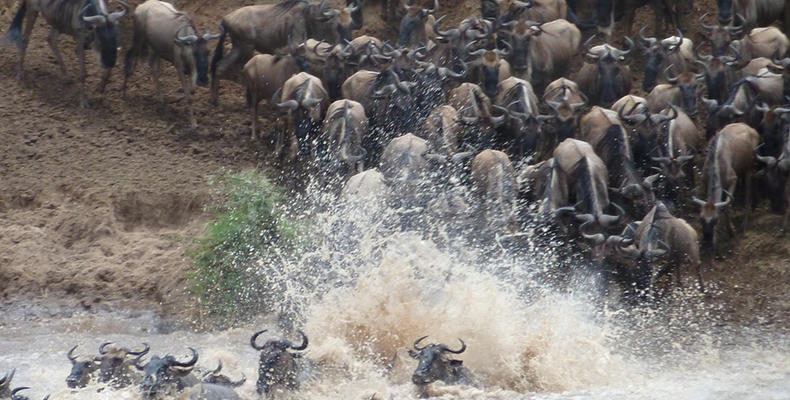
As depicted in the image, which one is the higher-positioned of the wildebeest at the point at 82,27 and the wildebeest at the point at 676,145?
the wildebeest at the point at 676,145

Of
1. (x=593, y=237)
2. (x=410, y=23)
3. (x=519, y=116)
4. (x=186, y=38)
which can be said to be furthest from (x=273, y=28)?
(x=593, y=237)

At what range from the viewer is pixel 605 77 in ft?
50.0

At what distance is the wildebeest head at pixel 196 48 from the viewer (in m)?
15.5

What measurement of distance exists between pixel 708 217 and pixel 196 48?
615 centimetres

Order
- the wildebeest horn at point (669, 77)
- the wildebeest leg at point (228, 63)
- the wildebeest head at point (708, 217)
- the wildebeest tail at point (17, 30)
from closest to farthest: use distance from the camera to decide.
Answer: the wildebeest head at point (708, 217), the wildebeest horn at point (669, 77), the wildebeest leg at point (228, 63), the wildebeest tail at point (17, 30)

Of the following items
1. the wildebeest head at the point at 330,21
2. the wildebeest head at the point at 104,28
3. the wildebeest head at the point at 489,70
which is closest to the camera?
the wildebeest head at the point at 489,70

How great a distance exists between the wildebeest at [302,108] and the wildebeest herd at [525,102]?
0.07 feet

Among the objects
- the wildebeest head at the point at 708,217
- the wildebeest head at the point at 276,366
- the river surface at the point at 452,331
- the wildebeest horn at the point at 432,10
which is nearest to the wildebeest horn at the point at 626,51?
the wildebeest horn at the point at 432,10

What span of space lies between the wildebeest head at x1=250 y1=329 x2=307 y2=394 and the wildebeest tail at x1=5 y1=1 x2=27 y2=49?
23.4 ft

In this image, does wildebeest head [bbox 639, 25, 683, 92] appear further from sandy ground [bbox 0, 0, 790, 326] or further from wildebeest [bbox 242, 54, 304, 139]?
wildebeest [bbox 242, 54, 304, 139]

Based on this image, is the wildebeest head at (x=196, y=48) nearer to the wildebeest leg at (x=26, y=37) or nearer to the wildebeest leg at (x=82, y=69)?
the wildebeest leg at (x=82, y=69)

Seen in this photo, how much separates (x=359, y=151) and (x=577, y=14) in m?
4.67

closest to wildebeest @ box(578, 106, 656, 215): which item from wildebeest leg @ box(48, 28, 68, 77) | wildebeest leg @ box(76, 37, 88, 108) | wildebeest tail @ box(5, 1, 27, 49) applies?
wildebeest leg @ box(76, 37, 88, 108)

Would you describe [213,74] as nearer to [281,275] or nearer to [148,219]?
[148,219]
